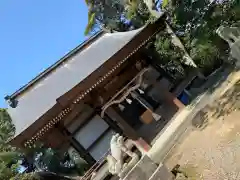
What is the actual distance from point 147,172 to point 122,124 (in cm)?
279

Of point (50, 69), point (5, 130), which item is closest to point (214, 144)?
point (50, 69)

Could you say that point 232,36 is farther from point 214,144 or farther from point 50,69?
point 50,69

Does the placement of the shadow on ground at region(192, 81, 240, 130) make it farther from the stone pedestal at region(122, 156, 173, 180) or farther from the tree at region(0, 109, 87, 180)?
the tree at region(0, 109, 87, 180)

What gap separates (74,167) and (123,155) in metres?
8.52

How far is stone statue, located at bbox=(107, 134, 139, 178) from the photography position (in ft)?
38.3

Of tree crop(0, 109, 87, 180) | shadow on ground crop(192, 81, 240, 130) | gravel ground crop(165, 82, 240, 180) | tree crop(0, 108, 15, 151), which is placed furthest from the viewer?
tree crop(0, 108, 15, 151)

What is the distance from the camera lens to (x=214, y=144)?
11.2 meters

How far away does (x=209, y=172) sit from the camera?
387 inches

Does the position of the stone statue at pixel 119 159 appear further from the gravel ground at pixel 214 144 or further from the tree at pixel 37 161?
the tree at pixel 37 161

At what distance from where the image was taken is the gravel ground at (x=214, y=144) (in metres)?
9.65

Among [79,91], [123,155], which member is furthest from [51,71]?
[123,155]

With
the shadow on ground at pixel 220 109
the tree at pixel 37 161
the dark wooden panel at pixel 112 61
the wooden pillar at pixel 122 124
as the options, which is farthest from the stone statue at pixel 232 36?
the tree at pixel 37 161

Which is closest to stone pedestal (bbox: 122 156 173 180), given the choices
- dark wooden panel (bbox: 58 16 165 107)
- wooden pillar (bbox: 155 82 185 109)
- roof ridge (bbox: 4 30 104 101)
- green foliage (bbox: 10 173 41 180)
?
dark wooden panel (bbox: 58 16 165 107)

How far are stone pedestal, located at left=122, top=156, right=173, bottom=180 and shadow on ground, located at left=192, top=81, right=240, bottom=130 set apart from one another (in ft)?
8.73
